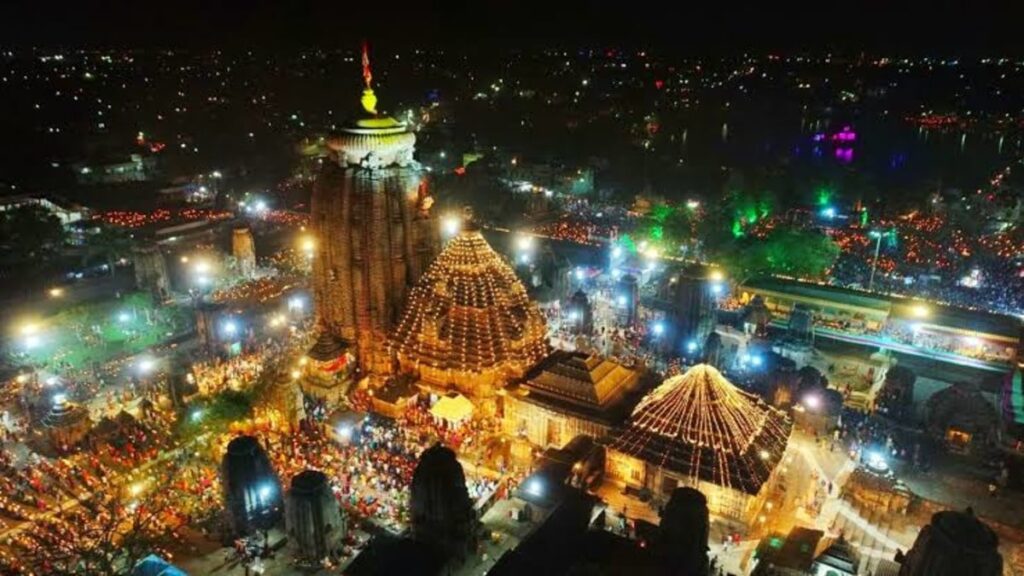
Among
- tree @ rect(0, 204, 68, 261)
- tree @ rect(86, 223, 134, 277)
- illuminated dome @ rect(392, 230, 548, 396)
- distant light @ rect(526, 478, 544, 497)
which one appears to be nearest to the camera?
Result: distant light @ rect(526, 478, 544, 497)

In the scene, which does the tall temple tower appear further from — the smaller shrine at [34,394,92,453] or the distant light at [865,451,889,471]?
the distant light at [865,451,889,471]

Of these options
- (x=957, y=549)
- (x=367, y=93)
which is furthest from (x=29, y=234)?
(x=957, y=549)

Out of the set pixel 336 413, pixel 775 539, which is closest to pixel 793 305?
pixel 775 539

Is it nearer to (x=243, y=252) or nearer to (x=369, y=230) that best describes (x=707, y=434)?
(x=369, y=230)

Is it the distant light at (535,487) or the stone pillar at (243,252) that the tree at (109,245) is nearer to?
the stone pillar at (243,252)

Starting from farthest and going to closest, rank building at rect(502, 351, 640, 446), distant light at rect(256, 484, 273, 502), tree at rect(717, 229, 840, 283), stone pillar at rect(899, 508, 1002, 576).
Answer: tree at rect(717, 229, 840, 283), building at rect(502, 351, 640, 446), distant light at rect(256, 484, 273, 502), stone pillar at rect(899, 508, 1002, 576)

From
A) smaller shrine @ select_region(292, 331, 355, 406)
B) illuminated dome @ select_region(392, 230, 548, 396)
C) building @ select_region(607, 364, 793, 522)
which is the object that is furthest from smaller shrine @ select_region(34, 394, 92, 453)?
building @ select_region(607, 364, 793, 522)
